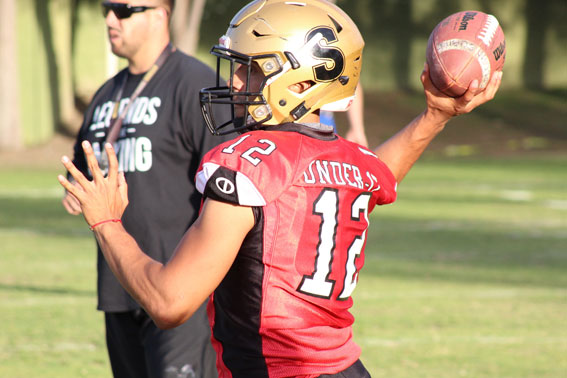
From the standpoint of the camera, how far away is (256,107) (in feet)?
10.2

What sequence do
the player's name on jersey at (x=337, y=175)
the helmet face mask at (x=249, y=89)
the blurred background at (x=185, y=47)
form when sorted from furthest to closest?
the blurred background at (x=185, y=47) → the helmet face mask at (x=249, y=89) → the player's name on jersey at (x=337, y=175)

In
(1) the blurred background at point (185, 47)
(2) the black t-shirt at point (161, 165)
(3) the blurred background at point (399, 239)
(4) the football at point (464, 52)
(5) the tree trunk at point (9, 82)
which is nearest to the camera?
(4) the football at point (464, 52)

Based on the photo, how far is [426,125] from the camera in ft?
12.3

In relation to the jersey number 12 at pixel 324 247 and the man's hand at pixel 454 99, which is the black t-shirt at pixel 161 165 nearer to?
the man's hand at pixel 454 99

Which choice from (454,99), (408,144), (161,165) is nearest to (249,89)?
(408,144)

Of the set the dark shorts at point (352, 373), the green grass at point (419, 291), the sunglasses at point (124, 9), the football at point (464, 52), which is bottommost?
the green grass at point (419, 291)

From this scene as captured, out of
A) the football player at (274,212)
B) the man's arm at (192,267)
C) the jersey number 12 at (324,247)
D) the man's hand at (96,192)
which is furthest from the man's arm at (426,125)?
the man's hand at (96,192)

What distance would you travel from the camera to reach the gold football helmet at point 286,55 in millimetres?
3094

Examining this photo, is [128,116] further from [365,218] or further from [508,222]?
[508,222]

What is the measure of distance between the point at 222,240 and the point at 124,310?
1943 mm

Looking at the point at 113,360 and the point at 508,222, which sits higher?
the point at 113,360

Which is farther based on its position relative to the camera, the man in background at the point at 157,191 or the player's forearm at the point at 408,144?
the man in background at the point at 157,191

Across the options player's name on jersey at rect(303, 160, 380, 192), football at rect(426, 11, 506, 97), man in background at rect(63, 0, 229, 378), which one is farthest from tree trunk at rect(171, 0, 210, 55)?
player's name on jersey at rect(303, 160, 380, 192)

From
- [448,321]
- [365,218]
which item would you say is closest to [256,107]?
[365,218]
